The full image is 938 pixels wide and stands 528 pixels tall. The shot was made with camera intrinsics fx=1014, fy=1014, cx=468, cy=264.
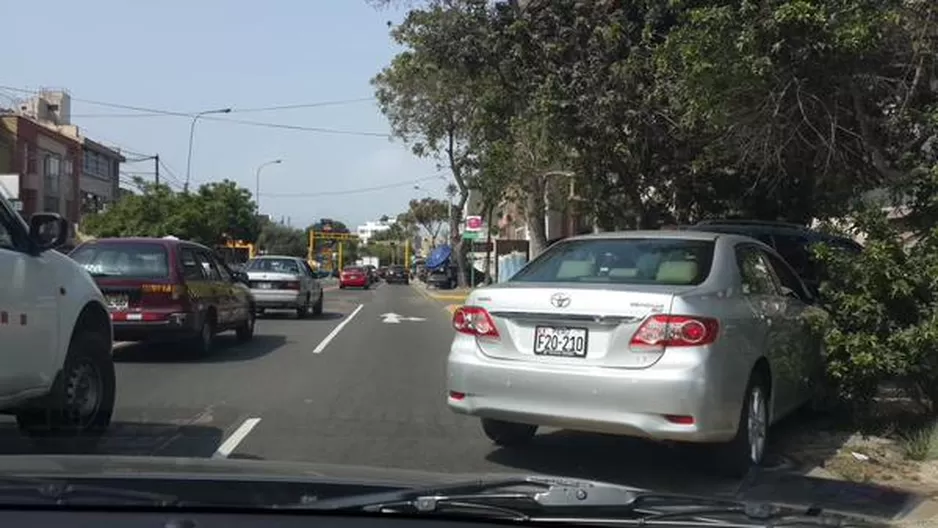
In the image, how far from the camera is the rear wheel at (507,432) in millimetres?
7805

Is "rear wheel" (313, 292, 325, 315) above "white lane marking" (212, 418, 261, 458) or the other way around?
above

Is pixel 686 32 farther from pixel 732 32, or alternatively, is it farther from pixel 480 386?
pixel 480 386

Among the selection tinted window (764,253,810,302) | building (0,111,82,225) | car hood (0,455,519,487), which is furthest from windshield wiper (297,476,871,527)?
building (0,111,82,225)

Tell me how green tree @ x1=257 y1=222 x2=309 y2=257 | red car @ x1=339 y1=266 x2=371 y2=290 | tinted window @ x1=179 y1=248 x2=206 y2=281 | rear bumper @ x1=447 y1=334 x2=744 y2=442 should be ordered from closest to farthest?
rear bumper @ x1=447 y1=334 x2=744 y2=442, tinted window @ x1=179 y1=248 x2=206 y2=281, red car @ x1=339 y1=266 x2=371 y2=290, green tree @ x1=257 y1=222 x2=309 y2=257

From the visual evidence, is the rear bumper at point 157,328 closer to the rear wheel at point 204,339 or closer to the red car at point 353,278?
the rear wheel at point 204,339

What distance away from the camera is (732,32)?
948 centimetres

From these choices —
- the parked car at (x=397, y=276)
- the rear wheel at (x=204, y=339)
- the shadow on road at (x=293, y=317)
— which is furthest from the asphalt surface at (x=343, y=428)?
the parked car at (x=397, y=276)

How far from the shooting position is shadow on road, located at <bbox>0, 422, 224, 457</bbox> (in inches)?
291

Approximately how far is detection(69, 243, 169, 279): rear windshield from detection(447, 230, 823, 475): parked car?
286 inches

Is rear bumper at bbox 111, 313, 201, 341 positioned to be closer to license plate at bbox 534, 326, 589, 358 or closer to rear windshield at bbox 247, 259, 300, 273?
license plate at bbox 534, 326, 589, 358

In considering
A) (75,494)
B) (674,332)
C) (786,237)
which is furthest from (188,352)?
(75,494)

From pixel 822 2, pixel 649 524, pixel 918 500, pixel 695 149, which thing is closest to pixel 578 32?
pixel 695 149

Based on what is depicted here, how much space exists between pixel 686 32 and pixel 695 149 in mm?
6077

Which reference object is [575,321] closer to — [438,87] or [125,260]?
[125,260]
